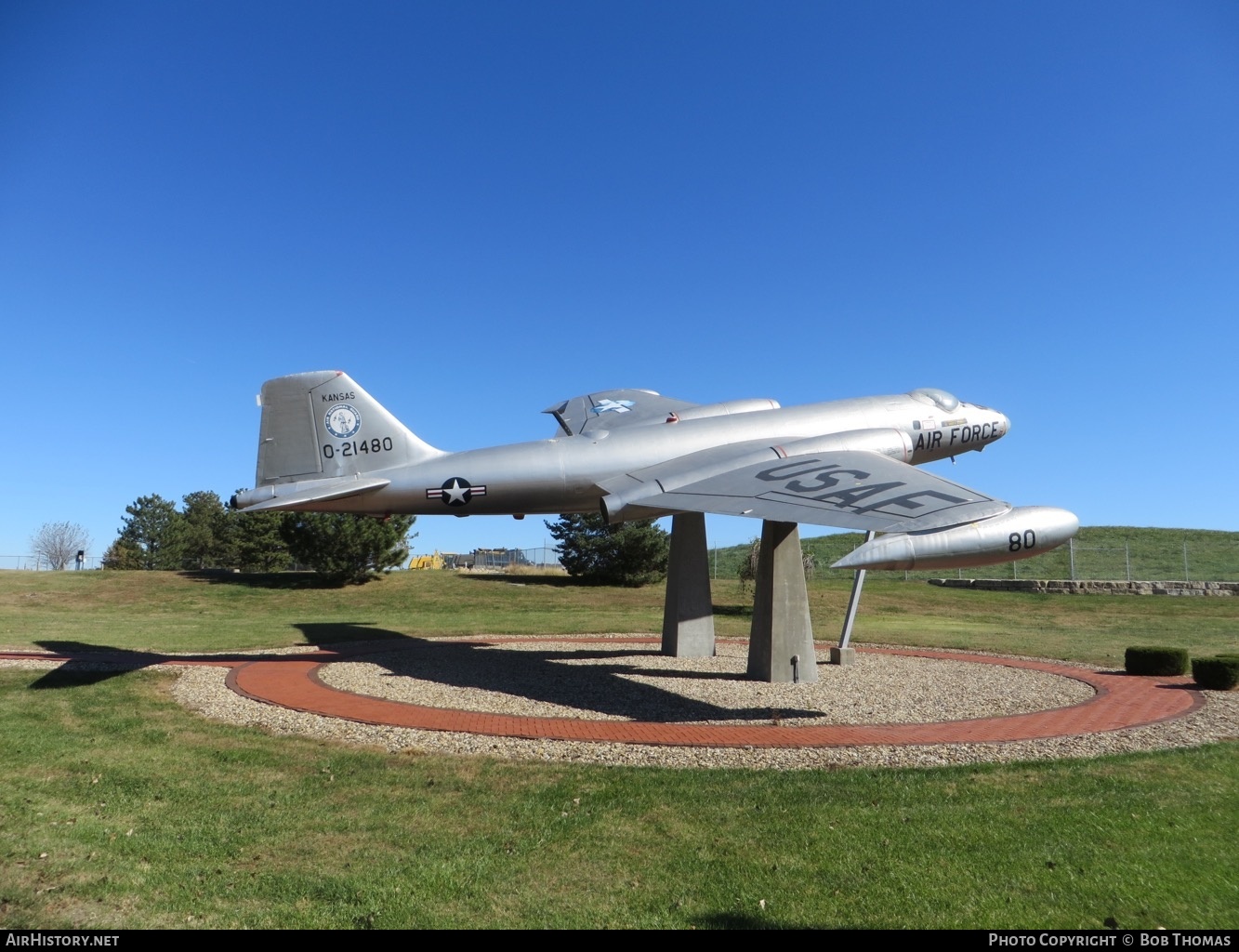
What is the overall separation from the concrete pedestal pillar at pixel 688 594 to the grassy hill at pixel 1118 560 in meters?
28.6

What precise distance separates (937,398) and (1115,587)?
3121 centimetres

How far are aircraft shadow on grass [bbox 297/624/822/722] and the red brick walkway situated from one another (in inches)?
45.5

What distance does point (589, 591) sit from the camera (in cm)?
4428

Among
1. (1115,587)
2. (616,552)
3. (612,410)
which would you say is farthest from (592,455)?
(1115,587)

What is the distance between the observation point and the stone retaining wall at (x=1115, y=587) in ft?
132

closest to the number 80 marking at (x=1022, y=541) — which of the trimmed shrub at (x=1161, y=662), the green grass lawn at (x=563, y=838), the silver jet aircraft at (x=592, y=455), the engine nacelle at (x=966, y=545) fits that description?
the engine nacelle at (x=966, y=545)

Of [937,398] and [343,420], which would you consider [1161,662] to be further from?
[343,420]

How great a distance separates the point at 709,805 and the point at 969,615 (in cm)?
3264

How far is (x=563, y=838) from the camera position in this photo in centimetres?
697

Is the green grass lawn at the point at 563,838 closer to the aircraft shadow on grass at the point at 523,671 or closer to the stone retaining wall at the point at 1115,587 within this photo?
the aircraft shadow on grass at the point at 523,671

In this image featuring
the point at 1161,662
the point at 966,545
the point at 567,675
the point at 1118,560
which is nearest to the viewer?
the point at 966,545

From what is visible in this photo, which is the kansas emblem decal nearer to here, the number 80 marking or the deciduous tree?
the number 80 marking
